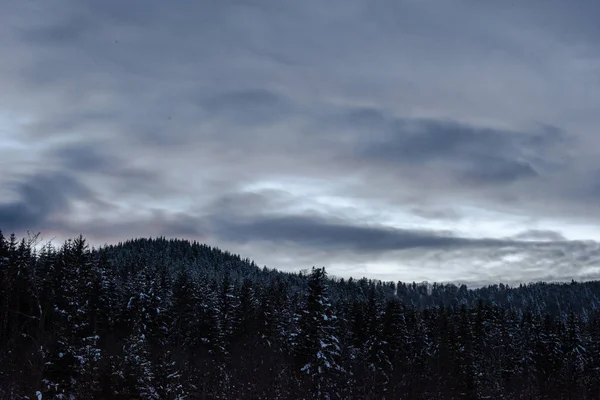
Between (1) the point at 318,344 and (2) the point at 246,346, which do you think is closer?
(1) the point at 318,344

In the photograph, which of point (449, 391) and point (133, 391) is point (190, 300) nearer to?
point (133, 391)

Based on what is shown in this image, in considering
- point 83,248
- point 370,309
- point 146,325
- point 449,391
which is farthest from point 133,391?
point 370,309

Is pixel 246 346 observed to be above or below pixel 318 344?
below

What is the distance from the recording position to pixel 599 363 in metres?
76.6

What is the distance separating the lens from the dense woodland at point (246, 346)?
3719 centimetres

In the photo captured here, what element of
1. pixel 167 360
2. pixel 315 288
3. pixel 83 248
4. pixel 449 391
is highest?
pixel 83 248

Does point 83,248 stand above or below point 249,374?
above

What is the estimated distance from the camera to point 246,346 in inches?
2574

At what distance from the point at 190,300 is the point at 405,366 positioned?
1285 inches

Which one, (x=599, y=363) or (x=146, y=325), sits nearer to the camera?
(x=146, y=325)

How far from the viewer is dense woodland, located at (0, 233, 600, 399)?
3719 centimetres

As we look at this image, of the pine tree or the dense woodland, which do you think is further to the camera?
the pine tree

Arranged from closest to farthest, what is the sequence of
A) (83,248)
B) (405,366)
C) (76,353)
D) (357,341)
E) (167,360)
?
(76,353) → (167,360) → (83,248) → (405,366) → (357,341)

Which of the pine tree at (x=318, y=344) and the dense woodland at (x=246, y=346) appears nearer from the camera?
the dense woodland at (x=246, y=346)
